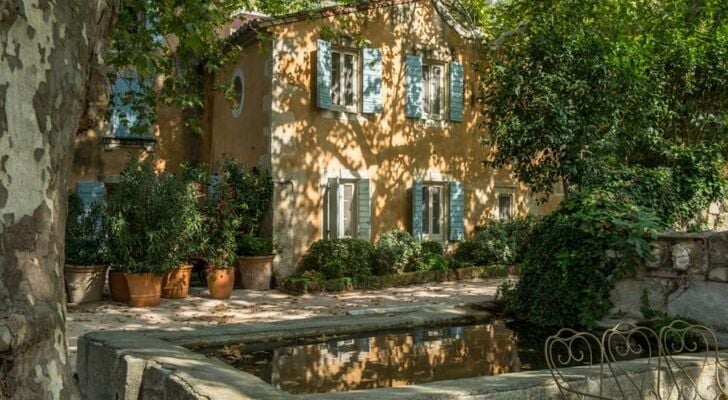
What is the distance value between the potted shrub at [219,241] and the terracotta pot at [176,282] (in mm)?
372

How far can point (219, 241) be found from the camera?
11.6 meters

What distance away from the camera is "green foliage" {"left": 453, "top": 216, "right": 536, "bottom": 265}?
1470 cm

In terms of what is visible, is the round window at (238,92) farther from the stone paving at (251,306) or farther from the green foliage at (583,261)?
the green foliage at (583,261)

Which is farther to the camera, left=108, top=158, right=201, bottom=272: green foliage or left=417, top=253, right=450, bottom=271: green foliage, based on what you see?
left=417, top=253, right=450, bottom=271: green foliage

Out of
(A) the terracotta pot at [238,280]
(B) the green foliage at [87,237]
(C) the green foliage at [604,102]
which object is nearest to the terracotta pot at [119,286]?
(B) the green foliage at [87,237]

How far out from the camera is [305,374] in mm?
4770

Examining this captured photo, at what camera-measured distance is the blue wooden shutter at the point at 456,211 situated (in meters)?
15.1

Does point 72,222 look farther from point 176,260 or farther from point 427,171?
point 427,171

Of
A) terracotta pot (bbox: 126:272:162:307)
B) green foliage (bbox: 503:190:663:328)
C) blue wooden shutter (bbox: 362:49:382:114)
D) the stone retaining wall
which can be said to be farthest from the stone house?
the stone retaining wall

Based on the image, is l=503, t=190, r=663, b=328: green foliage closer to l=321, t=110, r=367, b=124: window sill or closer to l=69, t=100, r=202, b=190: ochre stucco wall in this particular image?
l=321, t=110, r=367, b=124: window sill

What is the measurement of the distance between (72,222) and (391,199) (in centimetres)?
630

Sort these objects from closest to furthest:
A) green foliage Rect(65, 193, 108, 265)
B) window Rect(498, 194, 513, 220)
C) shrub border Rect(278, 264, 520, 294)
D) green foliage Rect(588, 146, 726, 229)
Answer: green foliage Rect(588, 146, 726, 229) → green foliage Rect(65, 193, 108, 265) → shrub border Rect(278, 264, 520, 294) → window Rect(498, 194, 513, 220)

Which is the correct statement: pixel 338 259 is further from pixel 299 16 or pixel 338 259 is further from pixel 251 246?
pixel 299 16

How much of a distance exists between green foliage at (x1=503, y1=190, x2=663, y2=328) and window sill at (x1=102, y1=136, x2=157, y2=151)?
11567mm
